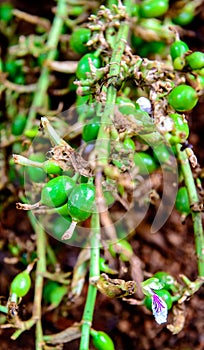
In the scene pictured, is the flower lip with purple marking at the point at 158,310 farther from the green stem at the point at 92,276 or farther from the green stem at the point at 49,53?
the green stem at the point at 49,53

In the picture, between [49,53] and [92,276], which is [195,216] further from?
[49,53]

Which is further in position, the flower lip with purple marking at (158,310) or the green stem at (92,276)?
the green stem at (92,276)

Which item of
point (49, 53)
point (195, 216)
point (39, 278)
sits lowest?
point (39, 278)

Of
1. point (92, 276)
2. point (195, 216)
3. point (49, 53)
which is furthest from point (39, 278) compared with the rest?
point (49, 53)

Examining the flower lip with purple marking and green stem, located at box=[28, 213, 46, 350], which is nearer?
the flower lip with purple marking

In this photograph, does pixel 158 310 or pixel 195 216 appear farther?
pixel 195 216

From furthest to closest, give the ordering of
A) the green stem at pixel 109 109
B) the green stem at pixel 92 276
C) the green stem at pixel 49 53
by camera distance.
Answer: the green stem at pixel 49 53
the green stem at pixel 92 276
the green stem at pixel 109 109

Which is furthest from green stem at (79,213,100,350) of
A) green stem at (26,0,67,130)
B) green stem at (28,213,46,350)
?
green stem at (26,0,67,130)

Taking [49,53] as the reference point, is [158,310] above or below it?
below

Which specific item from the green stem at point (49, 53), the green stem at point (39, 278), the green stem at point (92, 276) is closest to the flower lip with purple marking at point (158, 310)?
the green stem at point (92, 276)

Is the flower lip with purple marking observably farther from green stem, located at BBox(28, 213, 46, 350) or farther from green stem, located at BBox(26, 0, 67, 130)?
green stem, located at BBox(26, 0, 67, 130)

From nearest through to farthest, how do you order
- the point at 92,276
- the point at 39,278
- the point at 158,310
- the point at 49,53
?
the point at 158,310, the point at 92,276, the point at 39,278, the point at 49,53
